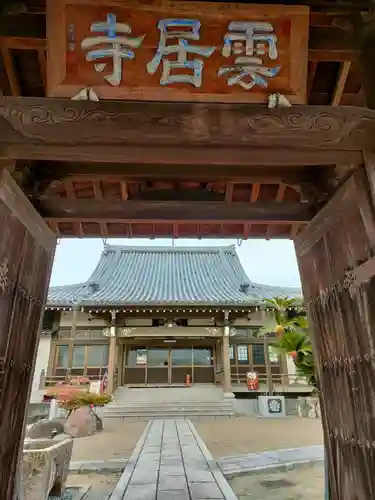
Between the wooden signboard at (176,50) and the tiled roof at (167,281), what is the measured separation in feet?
44.9

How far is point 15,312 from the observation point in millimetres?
2619

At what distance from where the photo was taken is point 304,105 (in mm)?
2166

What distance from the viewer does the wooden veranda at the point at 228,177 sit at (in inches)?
81.4

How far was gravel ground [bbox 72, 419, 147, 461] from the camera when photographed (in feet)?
24.2

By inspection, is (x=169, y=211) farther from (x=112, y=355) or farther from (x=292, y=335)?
(x=112, y=355)

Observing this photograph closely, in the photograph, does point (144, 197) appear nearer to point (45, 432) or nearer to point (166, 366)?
point (45, 432)

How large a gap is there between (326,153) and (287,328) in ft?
42.9

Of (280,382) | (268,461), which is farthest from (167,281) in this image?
(268,461)

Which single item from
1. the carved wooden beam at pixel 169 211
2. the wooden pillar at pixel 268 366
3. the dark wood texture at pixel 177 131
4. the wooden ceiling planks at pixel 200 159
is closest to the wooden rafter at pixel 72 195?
the wooden ceiling planks at pixel 200 159

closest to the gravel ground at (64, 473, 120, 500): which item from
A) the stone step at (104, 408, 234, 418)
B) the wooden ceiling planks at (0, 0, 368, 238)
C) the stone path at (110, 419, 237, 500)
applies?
the stone path at (110, 419, 237, 500)

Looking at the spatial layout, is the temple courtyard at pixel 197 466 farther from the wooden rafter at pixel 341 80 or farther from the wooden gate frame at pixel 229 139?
the wooden rafter at pixel 341 80

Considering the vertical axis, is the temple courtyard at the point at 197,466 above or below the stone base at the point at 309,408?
below

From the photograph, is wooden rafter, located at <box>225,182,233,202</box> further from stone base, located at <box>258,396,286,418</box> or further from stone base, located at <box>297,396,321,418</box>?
stone base, located at <box>258,396,286,418</box>

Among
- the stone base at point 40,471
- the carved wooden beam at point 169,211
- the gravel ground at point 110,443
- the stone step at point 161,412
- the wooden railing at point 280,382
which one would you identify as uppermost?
the carved wooden beam at point 169,211
